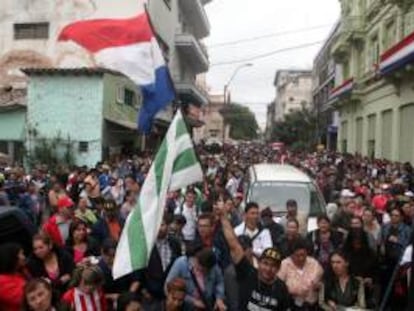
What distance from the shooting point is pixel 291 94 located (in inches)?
5600

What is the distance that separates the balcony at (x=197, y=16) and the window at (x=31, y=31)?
14808 mm

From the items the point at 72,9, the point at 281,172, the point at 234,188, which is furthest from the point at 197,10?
the point at 281,172

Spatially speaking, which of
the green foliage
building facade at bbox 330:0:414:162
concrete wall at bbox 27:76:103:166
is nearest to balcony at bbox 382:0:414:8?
building facade at bbox 330:0:414:162

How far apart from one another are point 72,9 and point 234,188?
2019cm

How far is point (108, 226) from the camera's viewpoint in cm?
945

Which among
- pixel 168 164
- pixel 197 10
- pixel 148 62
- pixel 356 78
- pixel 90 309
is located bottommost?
pixel 90 309

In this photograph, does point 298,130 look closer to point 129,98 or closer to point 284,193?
point 129,98

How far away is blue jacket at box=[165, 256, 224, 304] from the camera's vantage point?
6.98m

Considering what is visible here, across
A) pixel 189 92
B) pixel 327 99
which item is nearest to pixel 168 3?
pixel 189 92

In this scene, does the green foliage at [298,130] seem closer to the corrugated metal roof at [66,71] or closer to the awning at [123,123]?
the awning at [123,123]

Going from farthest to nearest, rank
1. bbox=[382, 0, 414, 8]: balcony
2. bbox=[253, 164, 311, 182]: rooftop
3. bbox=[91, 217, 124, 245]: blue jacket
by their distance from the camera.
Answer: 1. bbox=[382, 0, 414, 8]: balcony
2. bbox=[253, 164, 311, 182]: rooftop
3. bbox=[91, 217, 124, 245]: blue jacket

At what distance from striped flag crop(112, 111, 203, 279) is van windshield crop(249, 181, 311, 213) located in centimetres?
594

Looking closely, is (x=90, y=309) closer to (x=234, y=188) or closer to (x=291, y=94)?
(x=234, y=188)

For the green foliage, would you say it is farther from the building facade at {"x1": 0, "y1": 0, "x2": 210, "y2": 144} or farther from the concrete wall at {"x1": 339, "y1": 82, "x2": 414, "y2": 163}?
the building facade at {"x1": 0, "y1": 0, "x2": 210, "y2": 144}
